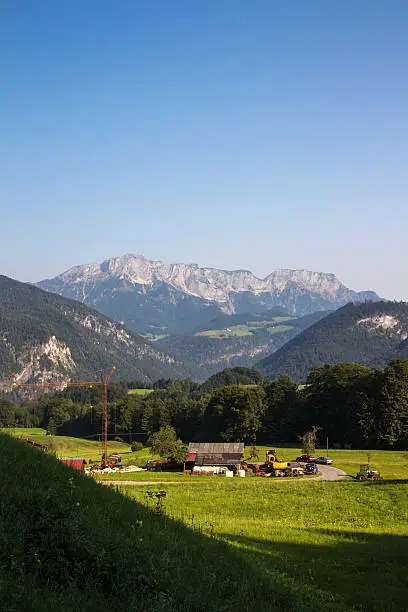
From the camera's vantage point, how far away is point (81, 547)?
11.6 metres

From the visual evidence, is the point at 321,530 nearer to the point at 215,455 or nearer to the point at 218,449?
the point at 215,455

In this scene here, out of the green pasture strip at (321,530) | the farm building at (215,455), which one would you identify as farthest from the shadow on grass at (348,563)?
the farm building at (215,455)

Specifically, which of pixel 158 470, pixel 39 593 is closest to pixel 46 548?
pixel 39 593

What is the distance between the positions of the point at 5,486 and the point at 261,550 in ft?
35.9

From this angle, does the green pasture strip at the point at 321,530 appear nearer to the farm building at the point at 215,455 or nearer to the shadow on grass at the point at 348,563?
the shadow on grass at the point at 348,563

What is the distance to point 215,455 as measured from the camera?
8619 centimetres

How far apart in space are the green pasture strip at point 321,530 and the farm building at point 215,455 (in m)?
29.4

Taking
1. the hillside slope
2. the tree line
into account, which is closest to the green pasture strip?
the hillside slope

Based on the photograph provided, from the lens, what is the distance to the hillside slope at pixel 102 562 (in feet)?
34.7

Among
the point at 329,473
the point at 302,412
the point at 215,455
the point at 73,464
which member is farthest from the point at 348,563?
the point at 302,412

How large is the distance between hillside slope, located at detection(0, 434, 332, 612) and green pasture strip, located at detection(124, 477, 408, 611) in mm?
2430

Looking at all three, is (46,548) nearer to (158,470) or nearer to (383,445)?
(158,470)

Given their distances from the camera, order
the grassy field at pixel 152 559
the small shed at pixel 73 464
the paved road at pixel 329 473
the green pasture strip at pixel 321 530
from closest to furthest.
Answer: the grassy field at pixel 152 559
the green pasture strip at pixel 321 530
the small shed at pixel 73 464
the paved road at pixel 329 473

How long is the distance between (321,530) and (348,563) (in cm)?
818
